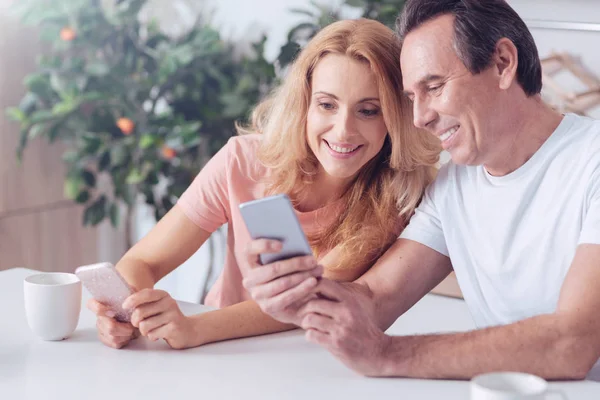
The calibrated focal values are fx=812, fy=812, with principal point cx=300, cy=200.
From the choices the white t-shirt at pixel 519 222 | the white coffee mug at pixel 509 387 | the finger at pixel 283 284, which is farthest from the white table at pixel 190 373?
the white t-shirt at pixel 519 222

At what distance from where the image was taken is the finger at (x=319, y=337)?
1367 mm

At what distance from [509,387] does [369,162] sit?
0.95 metres

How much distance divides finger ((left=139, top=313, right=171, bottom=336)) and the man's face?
2.04ft

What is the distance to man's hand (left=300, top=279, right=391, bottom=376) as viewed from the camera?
4.36ft

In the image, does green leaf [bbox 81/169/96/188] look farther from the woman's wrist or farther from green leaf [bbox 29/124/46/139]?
the woman's wrist

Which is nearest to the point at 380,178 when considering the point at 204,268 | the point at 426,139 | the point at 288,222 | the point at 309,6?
the point at 426,139

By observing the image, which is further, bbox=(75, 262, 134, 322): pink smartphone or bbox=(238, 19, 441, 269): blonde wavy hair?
bbox=(238, 19, 441, 269): blonde wavy hair

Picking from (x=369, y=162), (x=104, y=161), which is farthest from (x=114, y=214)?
(x=369, y=162)

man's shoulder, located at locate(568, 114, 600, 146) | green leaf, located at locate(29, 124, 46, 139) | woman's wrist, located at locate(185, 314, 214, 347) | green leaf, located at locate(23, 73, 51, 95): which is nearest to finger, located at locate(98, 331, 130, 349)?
woman's wrist, located at locate(185, 314, 214, 347)

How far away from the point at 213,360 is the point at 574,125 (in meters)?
0.84

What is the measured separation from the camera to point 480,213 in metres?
1.68

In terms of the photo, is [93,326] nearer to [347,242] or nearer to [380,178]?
[347,242]

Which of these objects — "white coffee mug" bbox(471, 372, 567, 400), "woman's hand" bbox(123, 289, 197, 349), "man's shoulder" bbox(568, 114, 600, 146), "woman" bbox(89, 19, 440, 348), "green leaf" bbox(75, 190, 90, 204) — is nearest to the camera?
"white coffee mug" bbox(471, 372, 567, 400)

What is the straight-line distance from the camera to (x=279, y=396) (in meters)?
1.23
